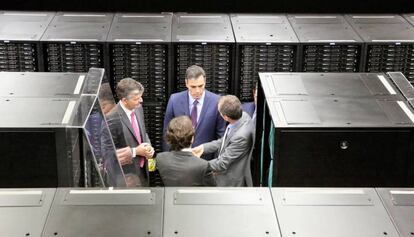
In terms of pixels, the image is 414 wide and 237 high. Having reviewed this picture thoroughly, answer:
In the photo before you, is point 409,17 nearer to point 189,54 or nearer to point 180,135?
point 189,54

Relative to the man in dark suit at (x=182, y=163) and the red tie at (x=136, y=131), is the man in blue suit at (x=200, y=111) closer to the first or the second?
the red tie at (x=136, y=131)

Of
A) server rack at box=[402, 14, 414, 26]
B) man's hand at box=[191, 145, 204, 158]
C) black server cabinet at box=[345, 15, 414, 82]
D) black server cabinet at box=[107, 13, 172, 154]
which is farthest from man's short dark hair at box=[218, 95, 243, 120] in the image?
server rack at box=[402, 14, 414, 26]

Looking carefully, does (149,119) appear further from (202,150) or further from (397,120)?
(397,120)

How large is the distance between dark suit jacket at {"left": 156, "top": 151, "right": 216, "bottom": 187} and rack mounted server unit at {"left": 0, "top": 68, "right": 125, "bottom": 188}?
20.5 inches

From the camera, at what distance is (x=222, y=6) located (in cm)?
702

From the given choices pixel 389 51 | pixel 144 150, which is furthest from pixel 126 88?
pixel 389 51

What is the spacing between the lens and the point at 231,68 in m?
5.69

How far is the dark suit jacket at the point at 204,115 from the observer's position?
5.55 m

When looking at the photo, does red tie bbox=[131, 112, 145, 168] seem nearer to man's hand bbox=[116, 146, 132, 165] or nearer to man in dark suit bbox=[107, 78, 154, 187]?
man in dark suit bbox=[107, 78, 154, 187]

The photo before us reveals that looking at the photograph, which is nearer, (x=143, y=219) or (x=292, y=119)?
(x=143, y=219)

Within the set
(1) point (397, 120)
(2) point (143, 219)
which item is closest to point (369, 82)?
(1) point (397, 120)

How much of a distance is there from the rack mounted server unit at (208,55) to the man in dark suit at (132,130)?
0.50m

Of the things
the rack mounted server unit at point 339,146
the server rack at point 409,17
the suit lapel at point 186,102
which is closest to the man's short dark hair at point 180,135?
the rack mounted server unit at point 339,146

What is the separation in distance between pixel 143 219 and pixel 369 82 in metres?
2.20
